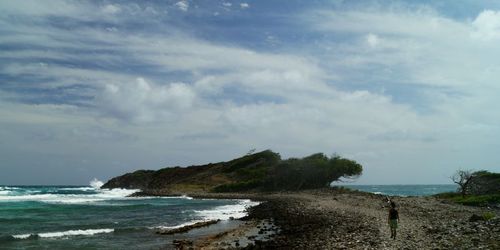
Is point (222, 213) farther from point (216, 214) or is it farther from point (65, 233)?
point (65, 233)

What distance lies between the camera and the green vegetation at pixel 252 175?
9444 cm

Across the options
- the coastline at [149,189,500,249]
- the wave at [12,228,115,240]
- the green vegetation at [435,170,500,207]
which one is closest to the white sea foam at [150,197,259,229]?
the wave at [12,228,115,240]

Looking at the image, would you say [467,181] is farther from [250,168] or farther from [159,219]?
[250,168]

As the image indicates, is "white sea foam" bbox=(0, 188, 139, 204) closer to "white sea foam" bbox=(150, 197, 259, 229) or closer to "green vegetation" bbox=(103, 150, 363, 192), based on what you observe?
"green vegetation" bbox=(103, 150, 363, 192)

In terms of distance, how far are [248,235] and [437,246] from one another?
1363cm

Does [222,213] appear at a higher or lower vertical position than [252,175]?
lower

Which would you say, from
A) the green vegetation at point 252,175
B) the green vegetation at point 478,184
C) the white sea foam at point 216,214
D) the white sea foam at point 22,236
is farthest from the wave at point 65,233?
the green vegetation at point 252,175

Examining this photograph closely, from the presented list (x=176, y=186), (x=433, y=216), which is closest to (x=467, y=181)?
(x=433, y=216)

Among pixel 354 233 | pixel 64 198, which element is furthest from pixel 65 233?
pixel 64 198

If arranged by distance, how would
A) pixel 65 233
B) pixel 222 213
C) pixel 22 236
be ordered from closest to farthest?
pixel 22 236 → pixel 65 233 → pixel 222 213

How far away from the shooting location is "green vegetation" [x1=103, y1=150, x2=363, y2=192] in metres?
94.4

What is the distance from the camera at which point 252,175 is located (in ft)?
362

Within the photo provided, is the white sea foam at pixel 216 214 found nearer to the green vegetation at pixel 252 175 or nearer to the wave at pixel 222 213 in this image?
the wave at pixel 222 213

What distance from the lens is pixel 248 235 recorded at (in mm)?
30750
